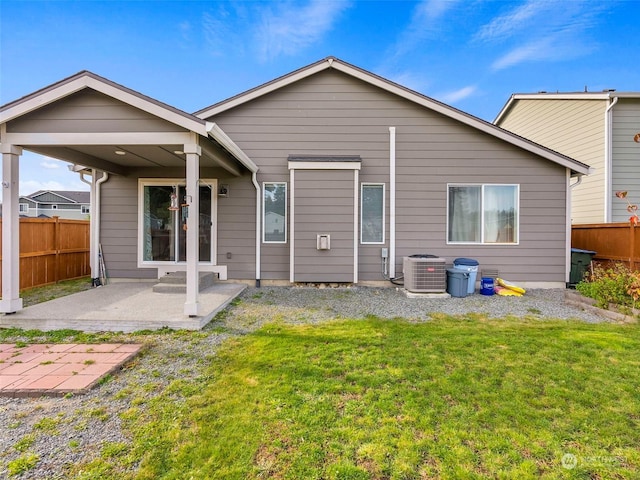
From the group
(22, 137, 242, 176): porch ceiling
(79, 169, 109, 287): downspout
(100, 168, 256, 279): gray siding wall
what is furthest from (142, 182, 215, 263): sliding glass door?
(79, 169, 109, 287): downspout

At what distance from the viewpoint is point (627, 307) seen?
15.5ft

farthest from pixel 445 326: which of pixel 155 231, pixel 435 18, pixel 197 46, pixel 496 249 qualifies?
pixel 197 46

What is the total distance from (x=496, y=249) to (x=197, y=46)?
1056 cm

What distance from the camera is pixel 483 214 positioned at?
6.96m

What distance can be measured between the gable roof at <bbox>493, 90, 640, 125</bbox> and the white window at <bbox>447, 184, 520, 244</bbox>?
471 centimetres

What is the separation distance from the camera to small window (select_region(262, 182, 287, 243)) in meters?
6.96

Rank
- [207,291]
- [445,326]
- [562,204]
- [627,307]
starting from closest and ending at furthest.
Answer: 1. [445,326]
2. [627,307]
3. [207,291]
4. [562,204]

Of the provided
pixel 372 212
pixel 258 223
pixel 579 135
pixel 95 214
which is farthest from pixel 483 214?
pixel 95 214

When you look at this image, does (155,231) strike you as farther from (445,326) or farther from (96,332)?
(445,326)

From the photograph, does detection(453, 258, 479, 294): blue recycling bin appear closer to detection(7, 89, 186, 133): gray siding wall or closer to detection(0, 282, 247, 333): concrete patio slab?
detection(0, 282, 247, 333): concrete patio slab

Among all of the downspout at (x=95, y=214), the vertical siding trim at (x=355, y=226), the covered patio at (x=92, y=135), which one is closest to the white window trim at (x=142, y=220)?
the downspout at (x=95, y=214)

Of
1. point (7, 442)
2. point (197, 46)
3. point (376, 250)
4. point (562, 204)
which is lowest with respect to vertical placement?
point (7, 442)

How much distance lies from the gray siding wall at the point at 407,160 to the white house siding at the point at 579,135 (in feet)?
9.87

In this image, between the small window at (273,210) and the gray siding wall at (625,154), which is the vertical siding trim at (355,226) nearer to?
the small window at (273,210)
